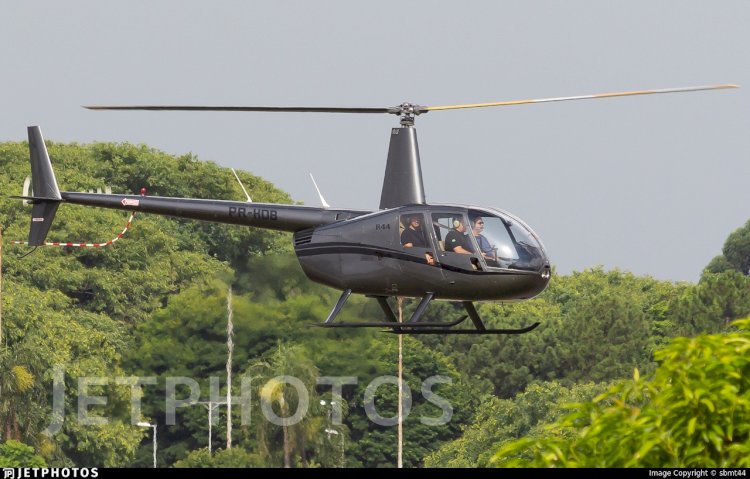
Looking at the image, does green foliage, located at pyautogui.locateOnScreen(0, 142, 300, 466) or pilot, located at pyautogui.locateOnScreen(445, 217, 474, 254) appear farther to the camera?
green foliage, located at pyautogui.locateOnScreen(0, 142, 300, 466)

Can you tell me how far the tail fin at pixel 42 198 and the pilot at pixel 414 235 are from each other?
743 cm

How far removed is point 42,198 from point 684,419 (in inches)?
933

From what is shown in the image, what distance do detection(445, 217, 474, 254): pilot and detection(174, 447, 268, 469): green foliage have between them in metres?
32.5

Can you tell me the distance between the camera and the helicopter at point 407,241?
24.4 meters

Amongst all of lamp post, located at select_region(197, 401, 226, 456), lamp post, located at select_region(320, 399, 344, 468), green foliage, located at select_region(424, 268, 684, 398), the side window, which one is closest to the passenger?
the side window

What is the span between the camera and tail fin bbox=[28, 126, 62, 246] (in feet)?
102

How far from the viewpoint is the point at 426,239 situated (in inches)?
979

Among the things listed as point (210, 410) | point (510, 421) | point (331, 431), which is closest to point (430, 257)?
point (331, 431)

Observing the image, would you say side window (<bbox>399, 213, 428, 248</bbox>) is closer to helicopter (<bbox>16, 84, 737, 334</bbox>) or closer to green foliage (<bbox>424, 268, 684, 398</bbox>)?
helicopter (<bbox>16, 84, 737, 334</bbox>)

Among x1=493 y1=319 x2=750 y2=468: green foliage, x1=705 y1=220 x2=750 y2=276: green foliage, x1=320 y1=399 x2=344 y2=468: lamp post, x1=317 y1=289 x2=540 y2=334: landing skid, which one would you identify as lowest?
x1=493 y1=319 x2=750 y2=468: green foliage

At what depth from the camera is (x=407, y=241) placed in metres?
25.1

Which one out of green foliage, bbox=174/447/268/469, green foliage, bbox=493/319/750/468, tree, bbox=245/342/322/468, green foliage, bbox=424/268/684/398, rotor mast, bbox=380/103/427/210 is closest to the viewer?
green foliage, bbox=493/319/750/468

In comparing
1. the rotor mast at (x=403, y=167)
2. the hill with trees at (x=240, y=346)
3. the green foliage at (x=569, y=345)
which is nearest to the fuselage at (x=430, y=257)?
the rotor mast at (x=403, y=167)

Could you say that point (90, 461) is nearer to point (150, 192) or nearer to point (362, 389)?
point (362, 389)
